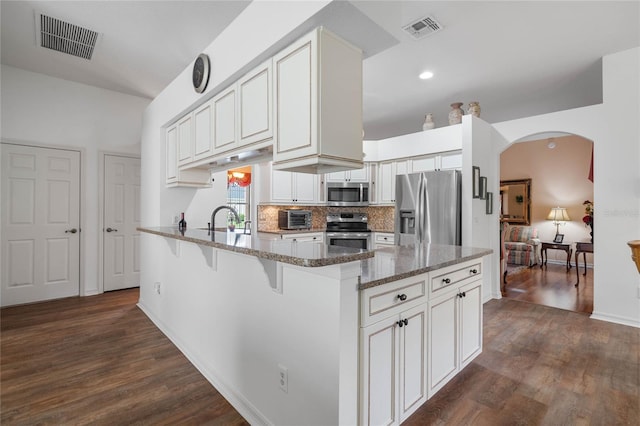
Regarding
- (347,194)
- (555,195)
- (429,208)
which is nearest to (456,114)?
(429,208)

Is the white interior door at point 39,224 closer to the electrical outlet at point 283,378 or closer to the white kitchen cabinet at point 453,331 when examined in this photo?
the electrical outlet at point 283,378

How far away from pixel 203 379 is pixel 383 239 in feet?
12.3

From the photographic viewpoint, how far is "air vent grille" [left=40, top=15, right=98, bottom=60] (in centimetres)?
304

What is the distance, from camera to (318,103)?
1.58 meters

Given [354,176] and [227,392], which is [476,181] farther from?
[227,392]

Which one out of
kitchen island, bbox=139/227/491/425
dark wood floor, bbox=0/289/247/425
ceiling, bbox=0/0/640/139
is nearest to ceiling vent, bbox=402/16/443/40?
ceiling, bbox=0/0/640/139

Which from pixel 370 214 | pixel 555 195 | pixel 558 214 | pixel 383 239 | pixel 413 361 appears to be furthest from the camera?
pixel 555 195

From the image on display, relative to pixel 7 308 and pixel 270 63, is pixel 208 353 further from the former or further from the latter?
pixel 7 308

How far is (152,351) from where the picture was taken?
2.75m

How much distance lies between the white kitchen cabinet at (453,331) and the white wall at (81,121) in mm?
4778

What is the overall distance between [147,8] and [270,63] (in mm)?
1692

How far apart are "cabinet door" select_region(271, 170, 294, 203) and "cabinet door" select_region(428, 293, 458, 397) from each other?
3.40m

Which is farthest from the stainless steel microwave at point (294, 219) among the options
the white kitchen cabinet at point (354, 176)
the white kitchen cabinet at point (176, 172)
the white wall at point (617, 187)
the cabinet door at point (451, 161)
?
the white wall at point (617, 187)

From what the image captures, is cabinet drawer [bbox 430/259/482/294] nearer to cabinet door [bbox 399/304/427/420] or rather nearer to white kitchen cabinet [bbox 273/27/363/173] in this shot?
cabinet door [bbox 399/304/427/420]
